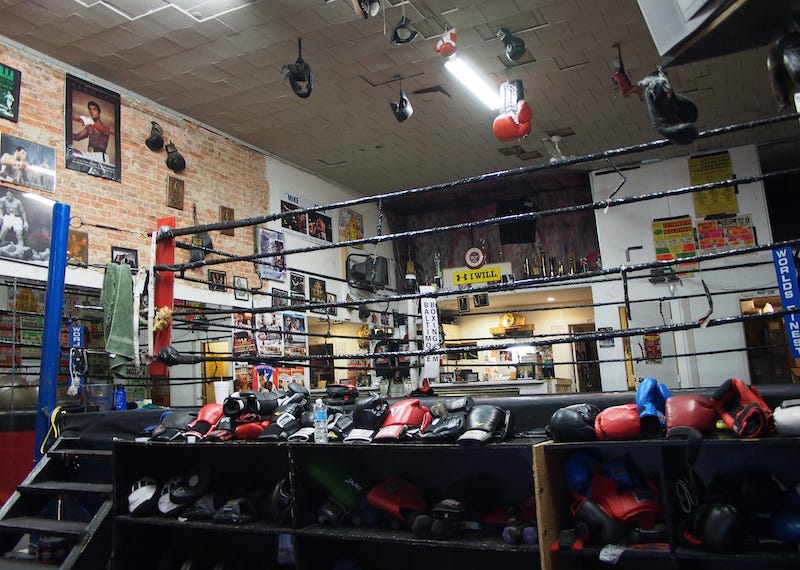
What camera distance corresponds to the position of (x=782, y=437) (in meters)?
1.95

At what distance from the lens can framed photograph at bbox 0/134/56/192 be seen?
5.18 m

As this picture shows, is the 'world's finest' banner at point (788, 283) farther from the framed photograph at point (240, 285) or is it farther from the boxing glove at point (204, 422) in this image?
the framed photograph at point (240, 285)

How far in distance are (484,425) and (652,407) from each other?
64cm

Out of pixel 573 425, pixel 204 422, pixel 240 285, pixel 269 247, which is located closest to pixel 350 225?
pixel 269 247

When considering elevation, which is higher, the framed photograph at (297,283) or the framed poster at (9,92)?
the framed poster at (9,92)

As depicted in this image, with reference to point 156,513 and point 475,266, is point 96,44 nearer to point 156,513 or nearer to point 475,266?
point 156,513

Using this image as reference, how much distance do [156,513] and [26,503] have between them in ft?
2.89

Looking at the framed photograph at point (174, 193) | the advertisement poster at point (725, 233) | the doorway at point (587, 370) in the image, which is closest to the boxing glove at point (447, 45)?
the framed photograph at point (174, 193)

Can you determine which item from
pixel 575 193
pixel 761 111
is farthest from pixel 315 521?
pixel 575 193

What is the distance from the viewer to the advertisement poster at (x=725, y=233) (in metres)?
8.37

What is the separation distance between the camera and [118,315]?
3.42 m

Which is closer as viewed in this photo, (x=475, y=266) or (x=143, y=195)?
(x=143, y=195)

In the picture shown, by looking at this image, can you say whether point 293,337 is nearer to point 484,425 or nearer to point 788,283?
point 788,283

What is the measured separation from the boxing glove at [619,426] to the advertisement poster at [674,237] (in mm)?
7037
